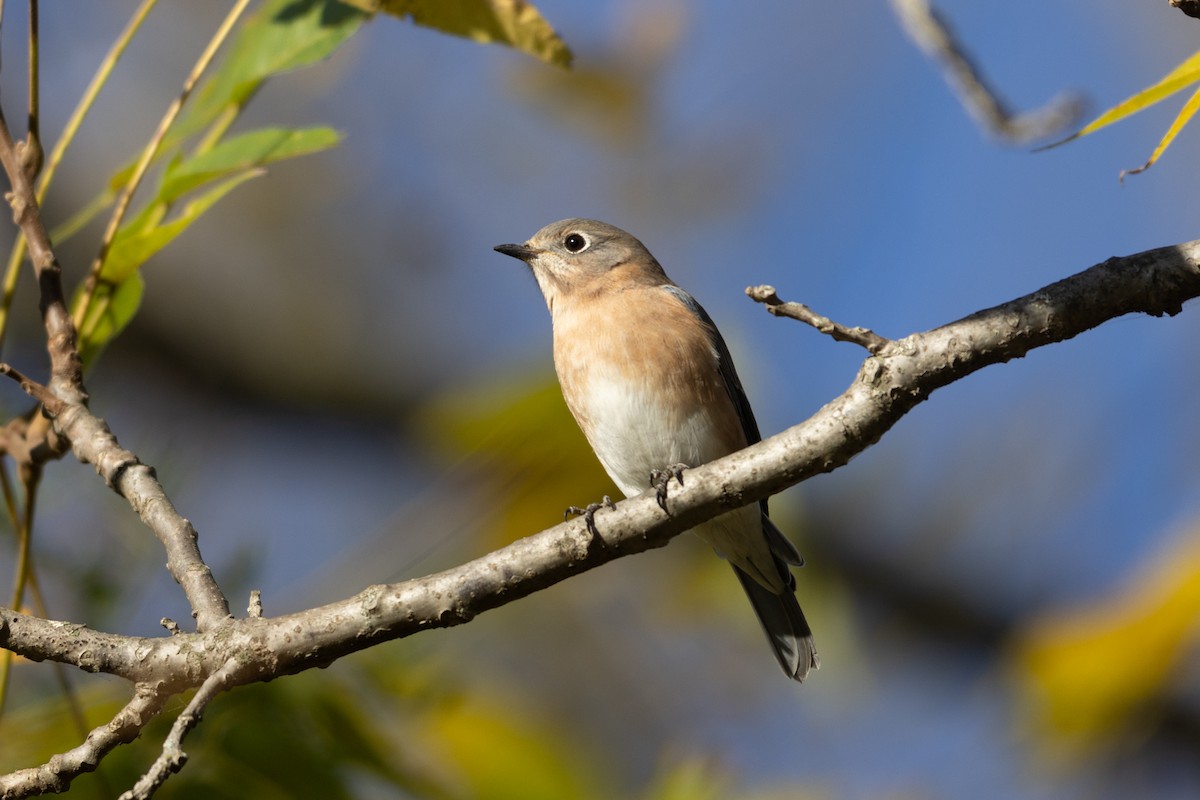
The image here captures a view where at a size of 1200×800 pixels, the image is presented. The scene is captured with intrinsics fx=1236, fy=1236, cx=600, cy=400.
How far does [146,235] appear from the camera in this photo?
3.58 m

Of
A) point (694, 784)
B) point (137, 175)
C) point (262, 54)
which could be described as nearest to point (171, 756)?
point (694, 784)

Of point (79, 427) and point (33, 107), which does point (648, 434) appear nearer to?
point (79, 427)

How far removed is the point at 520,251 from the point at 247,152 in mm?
3297

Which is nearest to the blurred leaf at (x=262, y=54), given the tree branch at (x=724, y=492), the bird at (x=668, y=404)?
the tree branch at (x=724, y=492)

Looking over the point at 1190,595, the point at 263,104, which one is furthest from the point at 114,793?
the point at 263,104

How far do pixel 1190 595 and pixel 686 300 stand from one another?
2691 millimetres

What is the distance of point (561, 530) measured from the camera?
3.32 m

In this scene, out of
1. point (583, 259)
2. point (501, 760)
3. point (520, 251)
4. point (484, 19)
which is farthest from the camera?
point (520, 251)

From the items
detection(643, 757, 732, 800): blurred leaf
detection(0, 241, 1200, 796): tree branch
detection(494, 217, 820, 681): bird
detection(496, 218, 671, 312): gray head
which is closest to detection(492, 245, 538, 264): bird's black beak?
detection(496, 218, 671, 312): gray head

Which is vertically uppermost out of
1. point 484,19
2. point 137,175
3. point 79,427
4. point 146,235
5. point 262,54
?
point 262,54

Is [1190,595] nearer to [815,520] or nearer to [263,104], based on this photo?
[815,520]

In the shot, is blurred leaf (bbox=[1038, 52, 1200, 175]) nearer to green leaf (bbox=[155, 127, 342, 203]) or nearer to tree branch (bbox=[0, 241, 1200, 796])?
tree branch (bbox=[0, 241, 1200, 796])

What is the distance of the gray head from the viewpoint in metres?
6.48

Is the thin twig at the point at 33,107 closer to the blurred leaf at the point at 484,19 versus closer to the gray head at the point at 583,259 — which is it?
the blurred leaf at the point at 484,19
